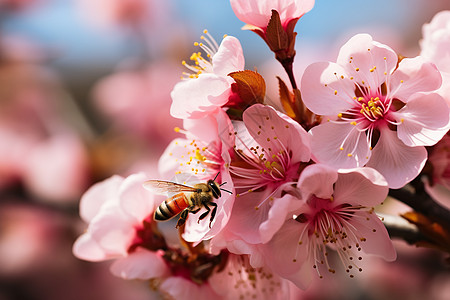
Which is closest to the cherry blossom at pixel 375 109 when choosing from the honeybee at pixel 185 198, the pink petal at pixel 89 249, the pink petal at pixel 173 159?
the honeybee at pixel 185 198

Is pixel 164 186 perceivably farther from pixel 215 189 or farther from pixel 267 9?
pixel 267 9

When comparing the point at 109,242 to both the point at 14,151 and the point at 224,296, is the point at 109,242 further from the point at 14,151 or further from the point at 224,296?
the point at 14,151

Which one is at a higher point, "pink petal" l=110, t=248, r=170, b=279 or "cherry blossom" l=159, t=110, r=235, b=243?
"cherry blossom" l=159, t=110, r=235, b=243

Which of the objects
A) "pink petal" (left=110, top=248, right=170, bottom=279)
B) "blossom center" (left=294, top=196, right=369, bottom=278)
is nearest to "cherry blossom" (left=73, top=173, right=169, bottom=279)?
"pink petal" (left=110, top=248, right=170, bottom=279)

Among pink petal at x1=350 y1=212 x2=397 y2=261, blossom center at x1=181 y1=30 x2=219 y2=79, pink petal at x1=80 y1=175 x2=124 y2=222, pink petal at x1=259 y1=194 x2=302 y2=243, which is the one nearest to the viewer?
pink petal at x1=259 y1=194 x2=302 y2=243

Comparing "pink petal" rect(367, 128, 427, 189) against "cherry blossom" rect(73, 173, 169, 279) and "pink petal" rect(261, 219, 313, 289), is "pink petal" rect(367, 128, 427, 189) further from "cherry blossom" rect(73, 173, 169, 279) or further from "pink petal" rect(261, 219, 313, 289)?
"cherry blossom" rect(73, 173, 169, 279)

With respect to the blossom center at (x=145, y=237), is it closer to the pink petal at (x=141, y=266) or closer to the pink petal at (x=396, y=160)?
the pink petal at (x=141, y=266)

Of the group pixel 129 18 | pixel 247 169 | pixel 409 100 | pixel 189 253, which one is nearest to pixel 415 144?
pixel 409 100

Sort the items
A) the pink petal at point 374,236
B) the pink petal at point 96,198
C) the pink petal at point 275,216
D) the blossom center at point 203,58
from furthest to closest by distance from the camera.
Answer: the pink petal at point 96,198 < the blossom center at point 203,58 < the pink petal at point 374,236 < the pink petal at point 275,216
